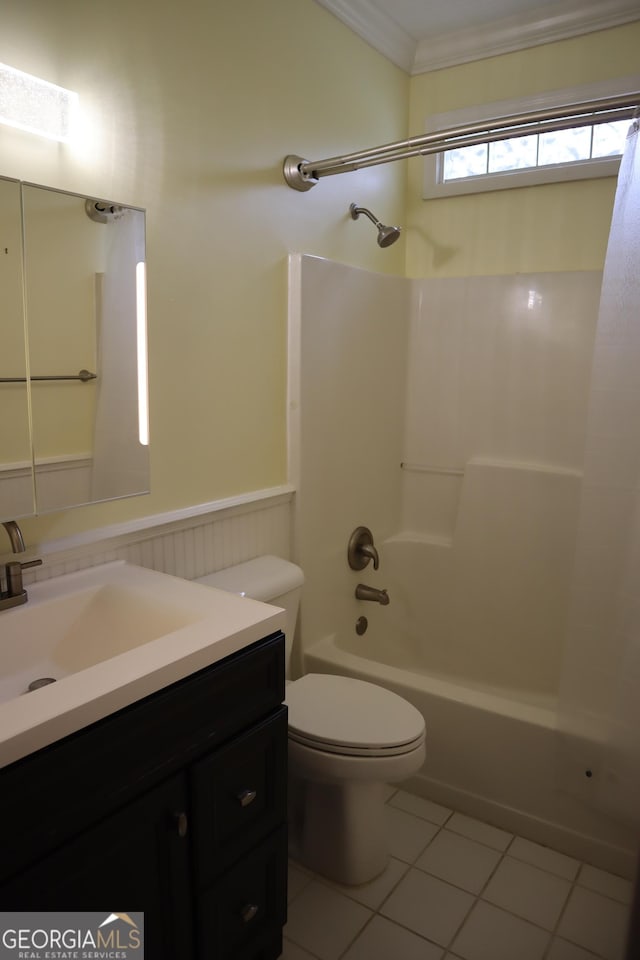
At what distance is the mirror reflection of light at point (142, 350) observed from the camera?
155 cm

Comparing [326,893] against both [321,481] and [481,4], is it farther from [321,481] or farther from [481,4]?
[481,4]

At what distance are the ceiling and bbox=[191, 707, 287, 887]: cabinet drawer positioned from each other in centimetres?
213

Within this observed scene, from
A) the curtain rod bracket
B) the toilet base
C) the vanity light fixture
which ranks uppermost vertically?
the curtain rod bracket

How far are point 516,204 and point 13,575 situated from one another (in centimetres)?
213

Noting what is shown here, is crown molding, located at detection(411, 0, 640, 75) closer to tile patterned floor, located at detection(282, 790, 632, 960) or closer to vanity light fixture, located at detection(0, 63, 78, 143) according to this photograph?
vanity light fixture, located at detection(0, 63, 78, 143)

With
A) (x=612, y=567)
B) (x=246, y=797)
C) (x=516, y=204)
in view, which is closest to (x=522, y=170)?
(x=516, y=204)

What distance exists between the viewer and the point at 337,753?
64.9 inches

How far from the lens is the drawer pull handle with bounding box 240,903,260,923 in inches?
54.1

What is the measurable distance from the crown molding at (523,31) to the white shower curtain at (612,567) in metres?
0.78

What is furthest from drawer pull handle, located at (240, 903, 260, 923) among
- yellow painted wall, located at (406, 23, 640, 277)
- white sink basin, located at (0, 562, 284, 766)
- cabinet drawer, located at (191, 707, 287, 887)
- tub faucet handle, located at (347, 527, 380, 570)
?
yellow painted wall, located at (406, 23, 640, 277)

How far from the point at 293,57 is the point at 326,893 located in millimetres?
2369

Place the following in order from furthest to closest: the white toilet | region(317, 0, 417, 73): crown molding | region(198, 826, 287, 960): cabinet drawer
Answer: region(317, 0, 417, 73): crown molding
the white toilet
region(198, 826, 287, 960): cabinet drawer

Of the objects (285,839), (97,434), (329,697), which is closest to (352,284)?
(97,434)

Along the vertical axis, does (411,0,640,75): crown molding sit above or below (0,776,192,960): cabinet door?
above
